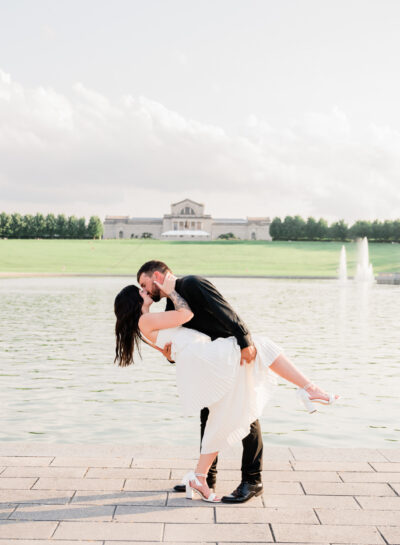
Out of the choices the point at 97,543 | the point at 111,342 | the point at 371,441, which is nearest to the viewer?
the point at 97,543

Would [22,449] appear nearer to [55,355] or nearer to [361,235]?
[55,355]

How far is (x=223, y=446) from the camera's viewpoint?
15.7 ft

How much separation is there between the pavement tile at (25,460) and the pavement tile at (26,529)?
1212mm

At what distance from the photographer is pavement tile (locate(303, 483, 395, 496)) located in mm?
4688

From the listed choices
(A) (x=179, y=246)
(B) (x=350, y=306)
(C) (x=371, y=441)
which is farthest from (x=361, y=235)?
(C) (x=371, y=441)

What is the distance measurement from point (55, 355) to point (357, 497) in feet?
27.6

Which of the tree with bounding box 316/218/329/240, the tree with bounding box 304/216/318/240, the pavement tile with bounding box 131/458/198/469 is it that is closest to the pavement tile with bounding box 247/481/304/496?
the pavement tile with bounding box 131/458/198/469

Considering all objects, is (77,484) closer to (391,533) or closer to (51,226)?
(391,533)

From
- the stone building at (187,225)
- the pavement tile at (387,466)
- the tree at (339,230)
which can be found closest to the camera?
the pavement tile at (387,466)

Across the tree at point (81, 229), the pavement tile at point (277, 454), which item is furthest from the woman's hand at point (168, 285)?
the tree at point (81, 229)

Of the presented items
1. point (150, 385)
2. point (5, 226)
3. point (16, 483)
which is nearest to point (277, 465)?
point (16, 483)

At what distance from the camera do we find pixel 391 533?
156 inches

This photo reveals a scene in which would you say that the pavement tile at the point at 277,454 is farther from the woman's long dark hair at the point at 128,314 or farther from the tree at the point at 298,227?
the tree at the point at 298,227

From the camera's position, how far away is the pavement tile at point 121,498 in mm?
4508
